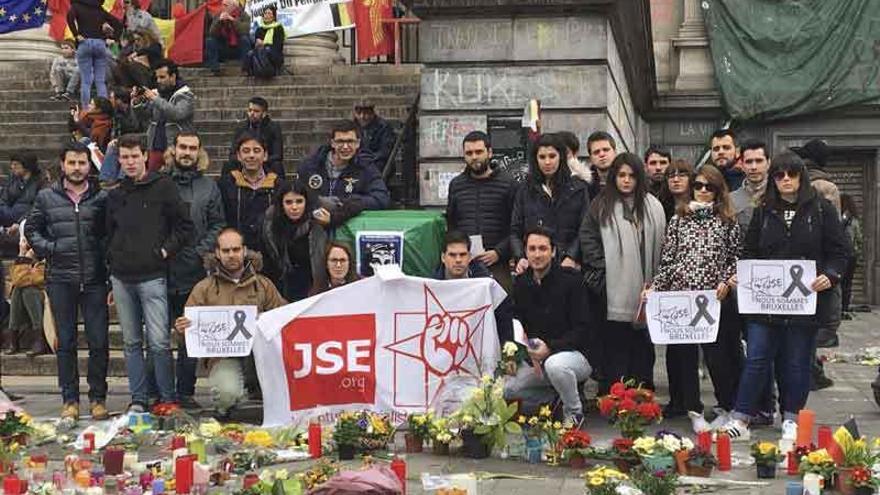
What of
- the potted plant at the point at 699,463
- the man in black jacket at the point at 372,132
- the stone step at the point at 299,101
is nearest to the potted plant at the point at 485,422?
the potted plant at the point at 699,463

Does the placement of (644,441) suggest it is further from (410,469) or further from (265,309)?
(265,309)

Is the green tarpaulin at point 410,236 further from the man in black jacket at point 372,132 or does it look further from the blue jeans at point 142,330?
the man in black jacket at point 372,132

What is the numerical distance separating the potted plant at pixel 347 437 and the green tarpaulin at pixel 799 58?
18.3 m

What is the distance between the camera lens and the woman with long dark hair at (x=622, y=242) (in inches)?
359

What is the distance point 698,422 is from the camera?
867cm

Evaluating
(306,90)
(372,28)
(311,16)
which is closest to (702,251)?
(306,90)

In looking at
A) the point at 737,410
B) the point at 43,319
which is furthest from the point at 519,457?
the point at 43,319

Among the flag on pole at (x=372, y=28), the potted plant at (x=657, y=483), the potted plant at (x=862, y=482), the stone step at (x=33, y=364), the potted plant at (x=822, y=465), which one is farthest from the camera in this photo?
the flag on pole at (x=372, y=28)

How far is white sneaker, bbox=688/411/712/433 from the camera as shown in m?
8.53

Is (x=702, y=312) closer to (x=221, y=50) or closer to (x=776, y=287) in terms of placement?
(x=776, y=287)

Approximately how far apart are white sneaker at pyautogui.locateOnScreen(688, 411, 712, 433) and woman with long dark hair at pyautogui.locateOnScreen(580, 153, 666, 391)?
537 millimetres

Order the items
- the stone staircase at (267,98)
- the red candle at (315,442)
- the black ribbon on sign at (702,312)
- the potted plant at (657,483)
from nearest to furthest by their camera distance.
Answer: the potted plant at (657,483)
the red candle at (315,442)
the black ribbon on sign at (702,312)
the stone staircase at (267,98)

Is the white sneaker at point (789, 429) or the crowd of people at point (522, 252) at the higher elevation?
the crowd of people at point (522, 252)

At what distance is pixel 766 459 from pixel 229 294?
13.1 ft
